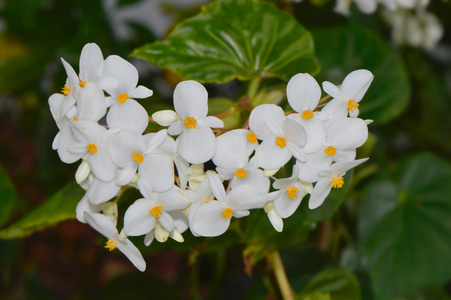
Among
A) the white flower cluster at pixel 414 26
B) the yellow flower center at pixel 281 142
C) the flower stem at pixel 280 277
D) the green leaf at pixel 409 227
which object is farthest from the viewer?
the white flower cluster at pixel 414 26

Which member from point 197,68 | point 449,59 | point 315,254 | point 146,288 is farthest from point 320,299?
point 449,59

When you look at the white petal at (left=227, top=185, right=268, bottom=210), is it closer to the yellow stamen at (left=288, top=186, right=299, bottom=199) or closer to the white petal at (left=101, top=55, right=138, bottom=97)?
the yellow stamen at (left=288, top=186, right=299, bottom=199)

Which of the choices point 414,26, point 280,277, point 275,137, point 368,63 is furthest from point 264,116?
point 414,26

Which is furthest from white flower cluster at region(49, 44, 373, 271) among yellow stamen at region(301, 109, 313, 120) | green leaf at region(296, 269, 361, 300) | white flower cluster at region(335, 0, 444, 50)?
white flower cluster at region(335, 0, 444, 50)

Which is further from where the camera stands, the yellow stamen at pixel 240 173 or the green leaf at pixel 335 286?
the green leaf at pixel 335 286

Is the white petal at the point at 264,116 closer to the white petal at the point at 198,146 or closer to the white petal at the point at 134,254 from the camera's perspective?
Answer: the white petal at the point at 198,146

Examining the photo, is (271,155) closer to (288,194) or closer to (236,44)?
(288,194)

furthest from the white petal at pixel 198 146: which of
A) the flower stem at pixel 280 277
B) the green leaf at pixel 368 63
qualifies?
the green leaf at pixel 368 63
